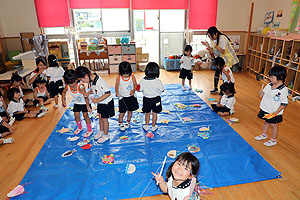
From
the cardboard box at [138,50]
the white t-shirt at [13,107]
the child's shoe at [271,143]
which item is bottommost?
the child's shoe at [271,143]

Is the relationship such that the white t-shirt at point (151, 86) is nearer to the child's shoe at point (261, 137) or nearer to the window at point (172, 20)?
the child's shoe at point (261, 137)

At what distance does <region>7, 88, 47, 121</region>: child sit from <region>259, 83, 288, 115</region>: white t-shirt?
12.9 ft

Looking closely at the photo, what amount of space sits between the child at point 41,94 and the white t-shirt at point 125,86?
7.61 feet

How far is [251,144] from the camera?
3000mm

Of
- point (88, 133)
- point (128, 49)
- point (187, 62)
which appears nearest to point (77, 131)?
point (88, 133)

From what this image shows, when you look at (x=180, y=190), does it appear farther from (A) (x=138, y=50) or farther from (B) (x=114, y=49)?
(A) (x=138, y=50)

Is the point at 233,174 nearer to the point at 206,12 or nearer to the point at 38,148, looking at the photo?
the point at 38,148

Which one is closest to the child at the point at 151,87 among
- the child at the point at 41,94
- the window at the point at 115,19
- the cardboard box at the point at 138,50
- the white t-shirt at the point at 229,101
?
the white t-shirt at the point at 229,101

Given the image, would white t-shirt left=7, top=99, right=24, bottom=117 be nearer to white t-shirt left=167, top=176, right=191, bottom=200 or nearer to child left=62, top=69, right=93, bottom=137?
child left=62, top=69, right=93, bottom=137

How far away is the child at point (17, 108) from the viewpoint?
148 inches

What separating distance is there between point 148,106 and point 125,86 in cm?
Answer: 47

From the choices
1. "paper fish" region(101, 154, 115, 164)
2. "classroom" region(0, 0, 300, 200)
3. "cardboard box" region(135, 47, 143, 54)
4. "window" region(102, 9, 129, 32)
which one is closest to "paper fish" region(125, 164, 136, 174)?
"classroom" region(0, 0, 300, 200)

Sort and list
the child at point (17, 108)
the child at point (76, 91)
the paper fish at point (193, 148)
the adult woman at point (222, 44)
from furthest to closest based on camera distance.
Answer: the adult woman at point (222, 44), the child at point (17, 108), the child at point (76, 91), the paper fish at point (193, 148)

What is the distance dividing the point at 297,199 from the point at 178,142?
1.49 m
